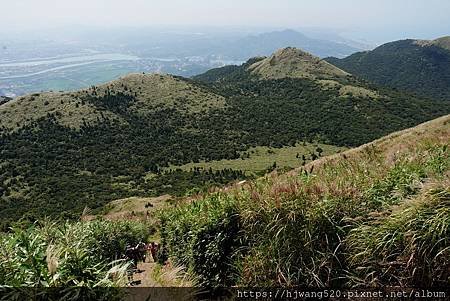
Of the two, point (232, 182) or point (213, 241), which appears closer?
point (213, 241)

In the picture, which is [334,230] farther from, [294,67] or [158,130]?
[294,67]

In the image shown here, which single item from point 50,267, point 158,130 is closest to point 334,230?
point 50,267

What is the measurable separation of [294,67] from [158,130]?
80642 mm

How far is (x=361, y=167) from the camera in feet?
21.4

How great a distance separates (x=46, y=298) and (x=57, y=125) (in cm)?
10413

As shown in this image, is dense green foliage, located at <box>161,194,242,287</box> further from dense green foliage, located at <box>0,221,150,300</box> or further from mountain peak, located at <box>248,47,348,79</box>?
mountain peak, located at <box>248,47,348,79</box>

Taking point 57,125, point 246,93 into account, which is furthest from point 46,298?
point 246,93

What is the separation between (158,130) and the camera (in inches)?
4176

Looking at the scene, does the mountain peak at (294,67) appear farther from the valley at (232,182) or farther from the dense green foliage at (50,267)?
the dense green foliage at (50,267)

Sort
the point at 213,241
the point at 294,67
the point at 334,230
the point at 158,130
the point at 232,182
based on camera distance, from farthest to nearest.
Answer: the point at 294,67
the point at 158,130
the point at 232,182
the point at 213,241
the point at 334,230

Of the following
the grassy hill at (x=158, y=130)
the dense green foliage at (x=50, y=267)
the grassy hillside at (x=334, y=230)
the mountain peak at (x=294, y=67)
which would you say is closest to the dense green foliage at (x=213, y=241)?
the grassy hillside at (x=334, y=230)

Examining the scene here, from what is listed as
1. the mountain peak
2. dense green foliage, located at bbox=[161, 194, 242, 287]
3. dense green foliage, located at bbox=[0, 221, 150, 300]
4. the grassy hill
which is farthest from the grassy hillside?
the mountain peak

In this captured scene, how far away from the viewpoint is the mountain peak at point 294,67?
159875 millimetres

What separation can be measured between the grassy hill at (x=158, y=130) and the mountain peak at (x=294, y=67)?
1084cm
